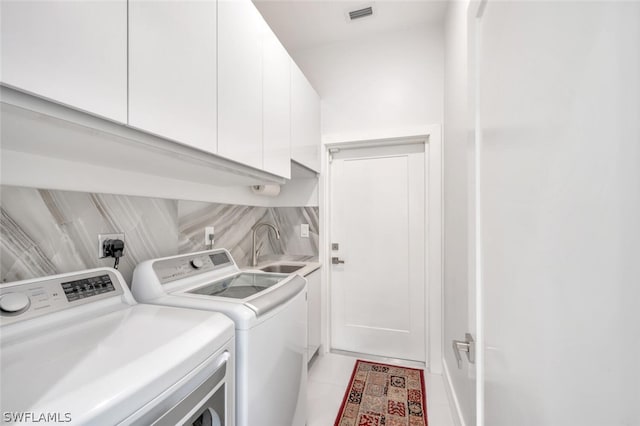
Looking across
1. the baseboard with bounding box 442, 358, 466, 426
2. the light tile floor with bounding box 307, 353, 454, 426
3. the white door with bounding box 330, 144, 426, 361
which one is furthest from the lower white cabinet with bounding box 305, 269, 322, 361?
the baseboard with bounding box 442, 358, 466, 426

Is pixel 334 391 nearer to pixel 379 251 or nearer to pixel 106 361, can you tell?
pixel 379 251

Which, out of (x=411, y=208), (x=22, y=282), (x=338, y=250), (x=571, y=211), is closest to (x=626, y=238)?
(x=571, y=211)

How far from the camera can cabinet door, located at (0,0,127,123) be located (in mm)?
560

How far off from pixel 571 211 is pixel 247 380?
107 centimetres

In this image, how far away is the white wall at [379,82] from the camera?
2297 millimetres

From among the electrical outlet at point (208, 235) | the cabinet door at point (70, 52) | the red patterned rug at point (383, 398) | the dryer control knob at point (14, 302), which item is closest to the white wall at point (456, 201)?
the red patterned rug at point (383, 398)

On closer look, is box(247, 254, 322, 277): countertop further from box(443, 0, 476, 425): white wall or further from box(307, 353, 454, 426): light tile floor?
box(443, 0, 476, 425): white wall

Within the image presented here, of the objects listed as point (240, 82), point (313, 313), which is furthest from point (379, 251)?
point (240, 82)

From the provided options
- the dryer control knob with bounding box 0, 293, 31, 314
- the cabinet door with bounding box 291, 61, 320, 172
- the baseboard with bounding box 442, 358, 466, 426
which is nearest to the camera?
the dryer control knob with bounding box 0, 293, 31, 314

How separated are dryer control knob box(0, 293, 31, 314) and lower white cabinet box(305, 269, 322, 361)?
1564 millimetres

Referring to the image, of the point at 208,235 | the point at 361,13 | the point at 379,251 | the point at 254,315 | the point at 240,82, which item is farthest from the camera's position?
the point at 379,251

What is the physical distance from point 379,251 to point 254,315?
5.57ft

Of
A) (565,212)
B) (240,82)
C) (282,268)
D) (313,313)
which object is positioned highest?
(240,82)

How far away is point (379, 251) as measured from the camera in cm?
249
